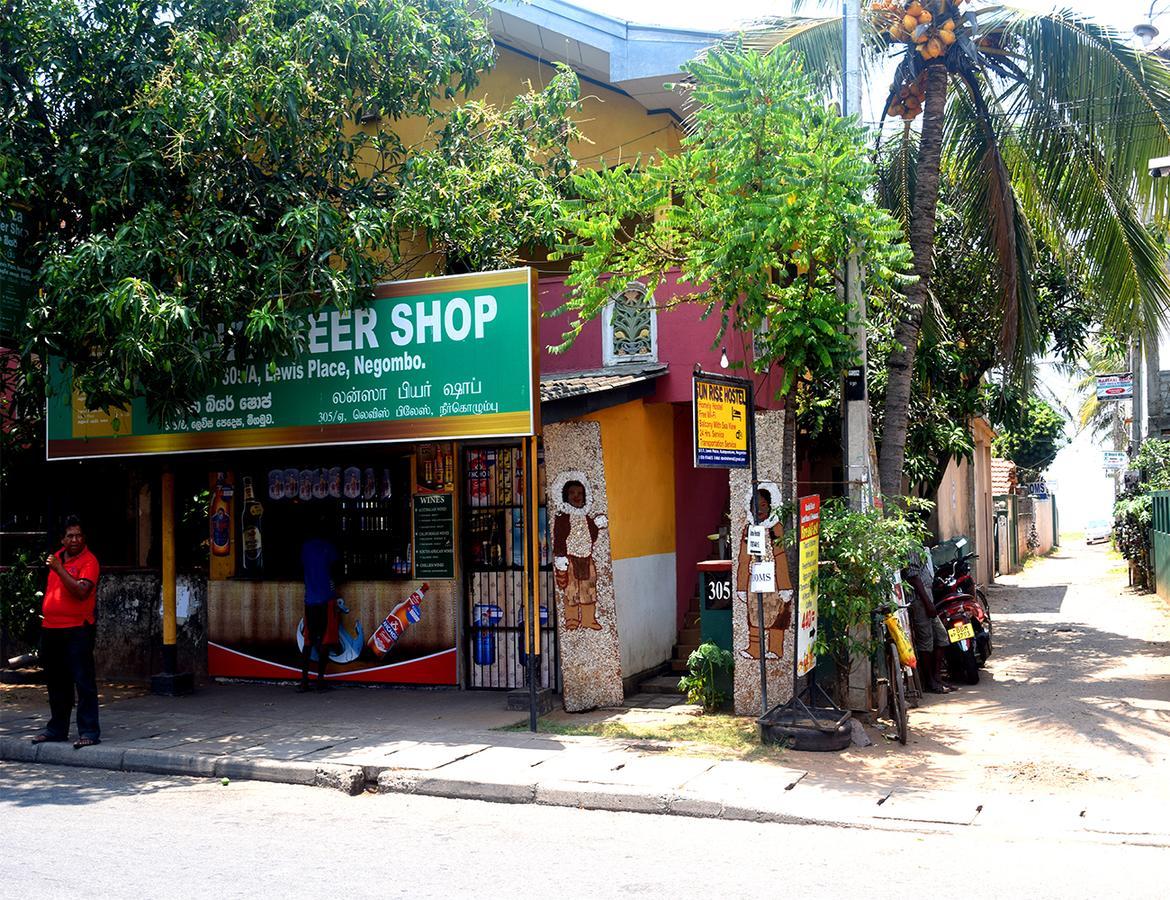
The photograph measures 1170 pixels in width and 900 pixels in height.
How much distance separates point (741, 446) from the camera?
9234 millimetres

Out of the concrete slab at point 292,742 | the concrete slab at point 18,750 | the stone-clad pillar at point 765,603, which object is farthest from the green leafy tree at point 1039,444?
the concrete slab at point 18,750

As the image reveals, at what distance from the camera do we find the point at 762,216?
8.62 meters

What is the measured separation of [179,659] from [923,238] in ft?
31.1

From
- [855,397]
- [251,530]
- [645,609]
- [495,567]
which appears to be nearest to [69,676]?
[251,530]

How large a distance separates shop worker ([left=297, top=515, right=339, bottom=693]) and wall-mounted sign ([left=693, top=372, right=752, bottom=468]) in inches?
194

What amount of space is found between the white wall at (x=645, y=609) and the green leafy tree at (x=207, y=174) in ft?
12.2

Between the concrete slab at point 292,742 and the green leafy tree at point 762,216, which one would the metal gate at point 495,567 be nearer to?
the concrete slab at point 292,742

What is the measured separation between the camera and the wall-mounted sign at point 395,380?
970cm

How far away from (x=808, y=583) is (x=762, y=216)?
289 cm

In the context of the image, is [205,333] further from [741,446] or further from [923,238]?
[923,238]

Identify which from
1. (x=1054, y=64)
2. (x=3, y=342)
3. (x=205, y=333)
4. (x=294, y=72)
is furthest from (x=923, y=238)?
(x=3, y=342)

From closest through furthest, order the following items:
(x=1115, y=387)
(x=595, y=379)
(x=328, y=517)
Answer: (x=595, y=379)
(x=328, y=517)
(x=1115, y=387)

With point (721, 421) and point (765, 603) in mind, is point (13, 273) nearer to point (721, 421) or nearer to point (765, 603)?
point (721, 421)

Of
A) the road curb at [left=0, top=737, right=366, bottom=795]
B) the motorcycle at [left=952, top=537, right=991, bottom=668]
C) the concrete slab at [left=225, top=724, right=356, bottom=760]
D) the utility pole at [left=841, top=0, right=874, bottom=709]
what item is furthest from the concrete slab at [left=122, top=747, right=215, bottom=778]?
the motorcycle at [left=952, top=537, right=991, bottom=668]
